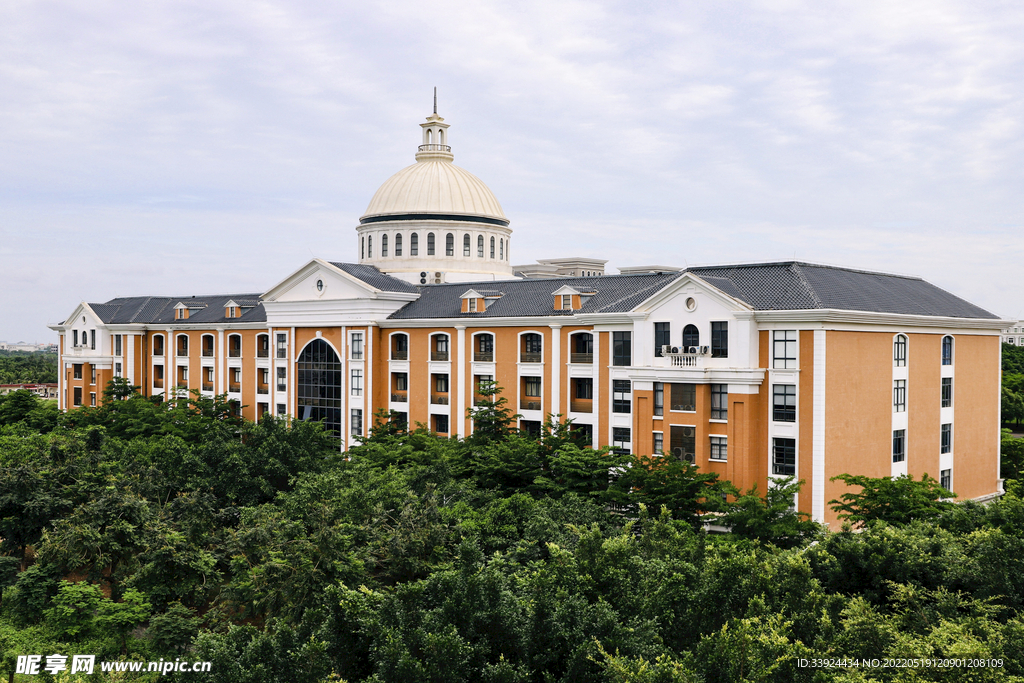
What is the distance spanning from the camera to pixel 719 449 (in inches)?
1259

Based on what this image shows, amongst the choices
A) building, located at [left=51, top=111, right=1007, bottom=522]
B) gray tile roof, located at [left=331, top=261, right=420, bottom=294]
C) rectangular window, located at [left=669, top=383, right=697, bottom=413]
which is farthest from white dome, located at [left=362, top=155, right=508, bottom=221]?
rectangular window, located at [left=669, top=383, right=697, bottom=413]

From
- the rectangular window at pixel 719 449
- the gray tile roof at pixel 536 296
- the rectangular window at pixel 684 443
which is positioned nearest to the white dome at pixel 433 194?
the gray tile roof at pixel 536 296

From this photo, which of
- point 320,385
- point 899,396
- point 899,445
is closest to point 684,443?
point 899,445

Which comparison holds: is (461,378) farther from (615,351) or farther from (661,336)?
(661,336)

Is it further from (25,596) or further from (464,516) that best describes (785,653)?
(25,596)

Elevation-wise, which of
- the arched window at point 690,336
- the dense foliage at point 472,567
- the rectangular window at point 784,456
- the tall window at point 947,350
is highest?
the arched window at point 690,336

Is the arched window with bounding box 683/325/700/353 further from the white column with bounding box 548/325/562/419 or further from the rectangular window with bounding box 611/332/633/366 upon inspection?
the white column with bounding box 548/325/562/419

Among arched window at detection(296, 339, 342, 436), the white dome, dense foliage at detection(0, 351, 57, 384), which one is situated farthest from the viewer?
dense foliage at detection(0, 351, 57, 384)

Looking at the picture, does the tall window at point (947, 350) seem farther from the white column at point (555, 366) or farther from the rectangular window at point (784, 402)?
the white column at point (555, 366)

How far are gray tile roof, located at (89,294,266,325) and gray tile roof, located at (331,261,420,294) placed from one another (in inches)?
321

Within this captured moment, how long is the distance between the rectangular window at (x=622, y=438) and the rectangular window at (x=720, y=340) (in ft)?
17.8

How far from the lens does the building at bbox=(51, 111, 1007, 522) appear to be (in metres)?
31.2

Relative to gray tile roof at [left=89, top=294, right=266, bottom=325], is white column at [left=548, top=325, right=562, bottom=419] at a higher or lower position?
lower

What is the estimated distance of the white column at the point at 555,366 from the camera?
3831 centimetres
